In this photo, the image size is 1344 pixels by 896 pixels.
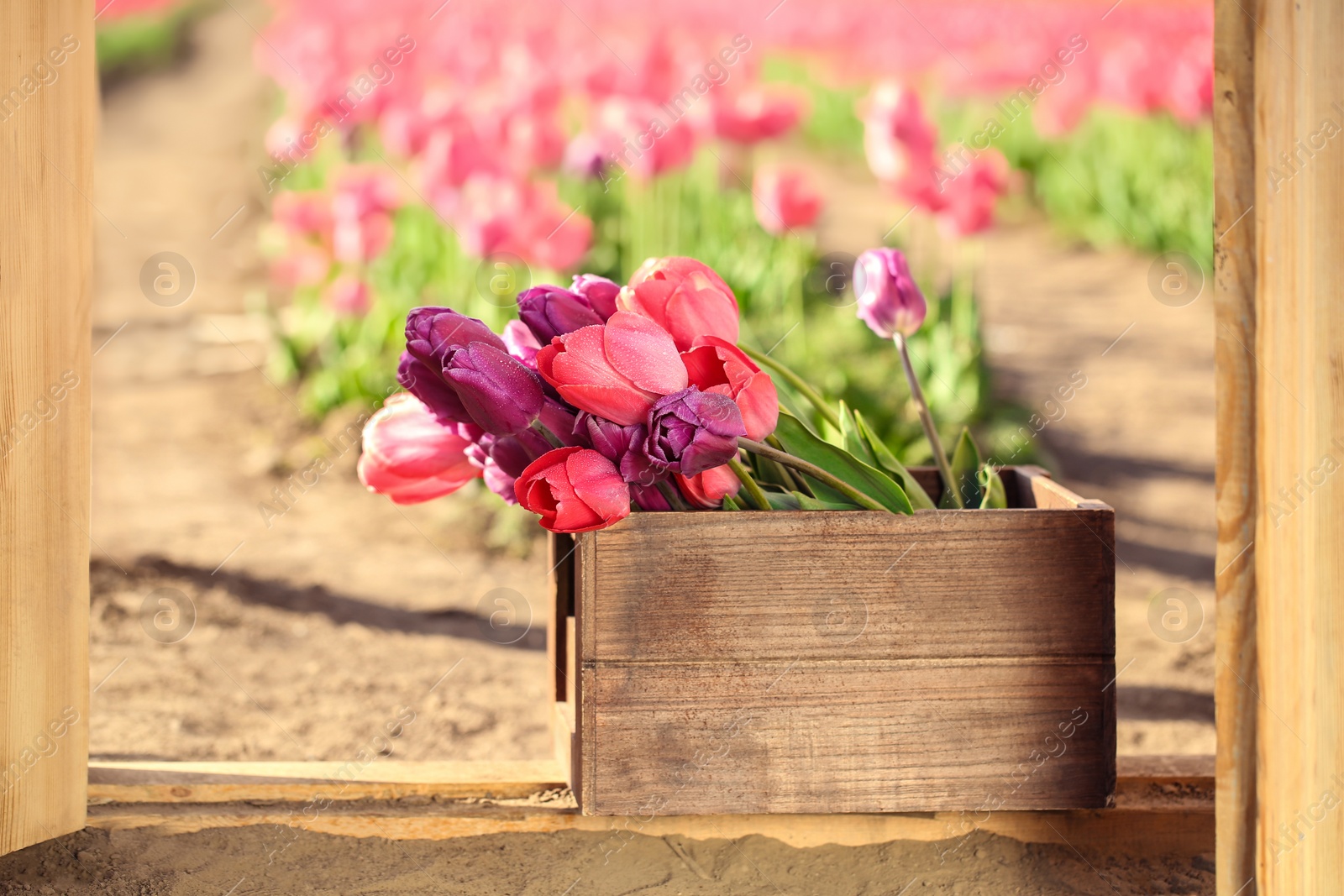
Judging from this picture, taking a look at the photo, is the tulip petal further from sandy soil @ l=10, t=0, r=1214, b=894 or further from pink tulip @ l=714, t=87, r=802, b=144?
pink tulip @ l=714, t=87, r=802, b=144

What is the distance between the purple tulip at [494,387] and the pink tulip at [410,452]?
195mm

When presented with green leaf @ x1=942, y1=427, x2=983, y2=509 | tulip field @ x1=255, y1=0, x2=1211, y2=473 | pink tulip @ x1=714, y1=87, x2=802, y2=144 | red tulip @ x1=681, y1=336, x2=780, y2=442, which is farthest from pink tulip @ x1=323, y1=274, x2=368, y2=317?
red tulip @ x1=681, y1=336, x2=780, y2=442

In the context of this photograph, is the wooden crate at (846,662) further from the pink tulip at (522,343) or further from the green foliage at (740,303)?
the green foliage at (740,303)

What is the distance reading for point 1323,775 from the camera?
106cm

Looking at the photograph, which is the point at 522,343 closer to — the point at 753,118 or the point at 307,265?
the point at 753,118

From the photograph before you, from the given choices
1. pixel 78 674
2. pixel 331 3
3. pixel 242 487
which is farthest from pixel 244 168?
pixel 78 674

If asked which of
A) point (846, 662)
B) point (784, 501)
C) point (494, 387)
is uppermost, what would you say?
point (494, 387)

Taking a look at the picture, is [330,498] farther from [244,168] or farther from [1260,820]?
[244,168]

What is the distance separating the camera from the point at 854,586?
3.96ft

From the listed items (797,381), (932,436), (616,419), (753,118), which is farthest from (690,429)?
(753,118)

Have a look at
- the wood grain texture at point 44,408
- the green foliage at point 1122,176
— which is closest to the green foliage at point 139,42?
the green foliage at point 1122,176

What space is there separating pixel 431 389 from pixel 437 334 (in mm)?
64

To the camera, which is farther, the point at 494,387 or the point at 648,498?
the point at 648,498

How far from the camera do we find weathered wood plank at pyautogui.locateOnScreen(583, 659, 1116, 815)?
1211 millimetres
